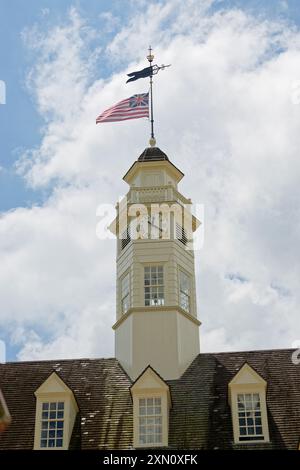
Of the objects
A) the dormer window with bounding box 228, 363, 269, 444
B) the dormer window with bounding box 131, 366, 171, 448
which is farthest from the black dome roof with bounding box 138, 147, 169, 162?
the dormer window with bounding box 228, 363, 269, 444

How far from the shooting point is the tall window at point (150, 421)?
90.1 ft

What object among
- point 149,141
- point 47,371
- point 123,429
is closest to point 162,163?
point 149,141

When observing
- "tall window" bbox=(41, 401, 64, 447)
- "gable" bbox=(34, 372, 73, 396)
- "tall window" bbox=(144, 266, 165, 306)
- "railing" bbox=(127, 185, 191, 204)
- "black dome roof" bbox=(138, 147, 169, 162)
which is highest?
"black dome roof" bbox=(138, 147, 169, 162)

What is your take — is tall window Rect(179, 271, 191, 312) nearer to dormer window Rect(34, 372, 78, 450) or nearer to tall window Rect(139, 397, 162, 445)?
tall window Rect(139, 397, 162, 445)

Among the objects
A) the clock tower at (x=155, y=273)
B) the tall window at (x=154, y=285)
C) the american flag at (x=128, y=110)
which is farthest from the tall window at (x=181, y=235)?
the american flag at (x=128, y=110)

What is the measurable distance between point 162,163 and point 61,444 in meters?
14.9

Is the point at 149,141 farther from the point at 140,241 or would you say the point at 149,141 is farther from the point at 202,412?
the point at 202,412

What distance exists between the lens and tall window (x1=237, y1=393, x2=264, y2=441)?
27.2m

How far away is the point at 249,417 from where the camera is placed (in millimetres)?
27609

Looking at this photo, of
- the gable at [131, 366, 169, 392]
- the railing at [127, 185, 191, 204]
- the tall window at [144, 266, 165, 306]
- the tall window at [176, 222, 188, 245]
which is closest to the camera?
the gable at [131, 366, 169, 392]

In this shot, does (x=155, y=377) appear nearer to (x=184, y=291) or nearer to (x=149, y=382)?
(x=149, y=382)

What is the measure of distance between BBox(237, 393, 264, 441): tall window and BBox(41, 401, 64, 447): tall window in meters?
6.80

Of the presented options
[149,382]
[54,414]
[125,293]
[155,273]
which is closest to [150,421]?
[149,382]

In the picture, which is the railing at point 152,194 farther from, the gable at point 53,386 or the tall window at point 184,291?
the gable at point 53,386
